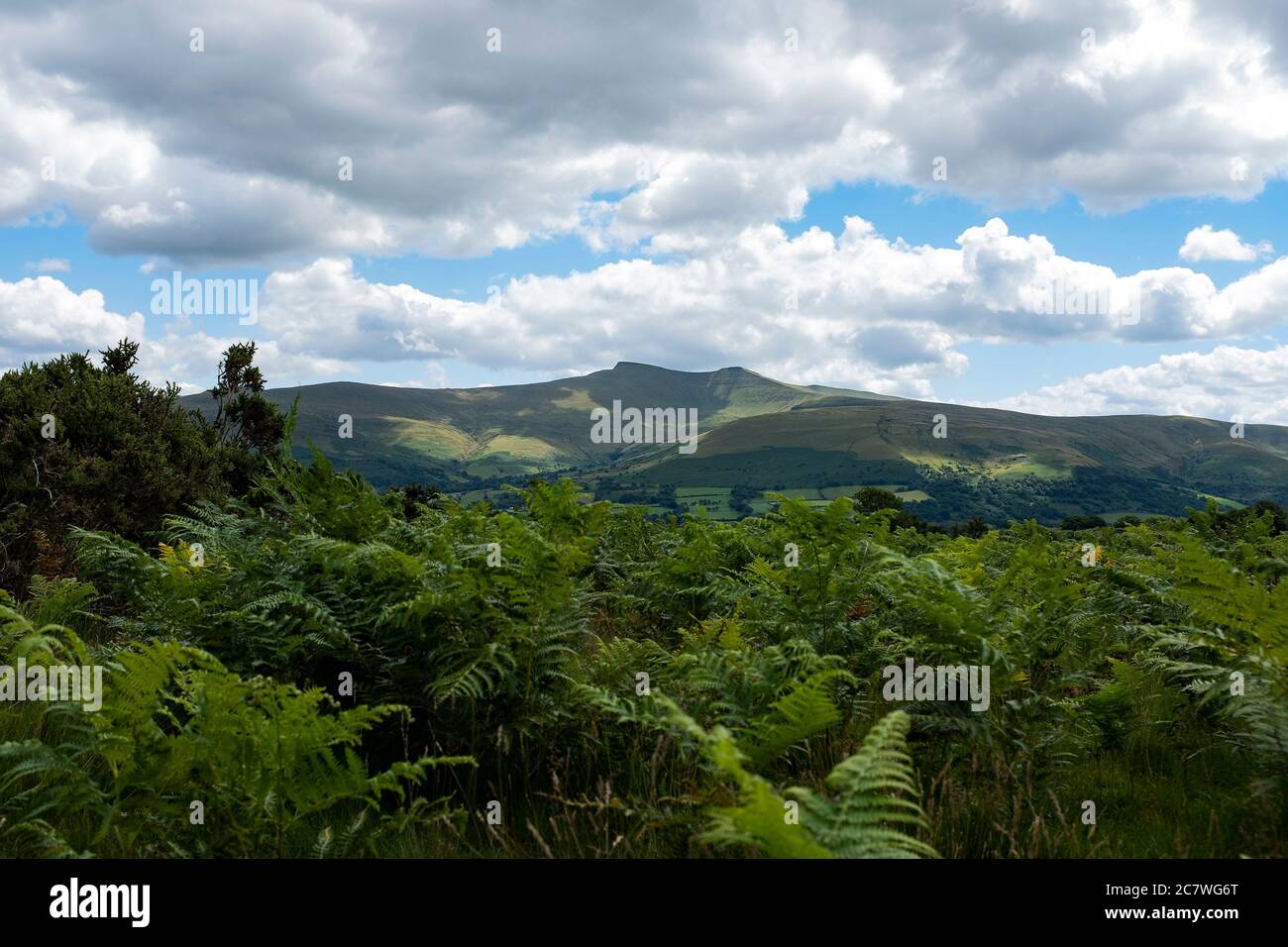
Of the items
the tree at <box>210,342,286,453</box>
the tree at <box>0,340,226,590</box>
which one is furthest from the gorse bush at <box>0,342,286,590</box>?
the tree at <box>210,342,286,453</box>

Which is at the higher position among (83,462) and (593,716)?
(83,462)

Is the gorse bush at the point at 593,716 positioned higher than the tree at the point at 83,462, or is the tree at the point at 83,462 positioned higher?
the tree at the point at 83,462

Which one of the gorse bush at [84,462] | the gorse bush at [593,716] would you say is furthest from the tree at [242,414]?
the gorse bush at [593,716]

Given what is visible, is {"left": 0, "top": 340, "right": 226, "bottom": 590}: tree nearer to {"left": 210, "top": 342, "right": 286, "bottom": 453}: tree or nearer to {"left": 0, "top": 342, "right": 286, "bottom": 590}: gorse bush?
{"left": 0, "top": 342, "right": 286, "bottom": 590}: gorse bush

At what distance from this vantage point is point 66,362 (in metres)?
13.5

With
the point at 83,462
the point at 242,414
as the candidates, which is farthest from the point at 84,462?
the point at 242,414

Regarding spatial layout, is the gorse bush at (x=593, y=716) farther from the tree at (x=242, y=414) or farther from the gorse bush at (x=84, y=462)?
the tree at (x=242, y=414)

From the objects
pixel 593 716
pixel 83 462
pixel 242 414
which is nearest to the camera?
pixel 593 716

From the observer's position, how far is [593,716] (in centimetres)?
456

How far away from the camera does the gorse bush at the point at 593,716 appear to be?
3.44 meters

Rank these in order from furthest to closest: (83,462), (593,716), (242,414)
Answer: (242,414) < (83,462) < (593,716)

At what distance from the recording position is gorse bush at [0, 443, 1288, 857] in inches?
135

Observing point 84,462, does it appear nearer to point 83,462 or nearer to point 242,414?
point 83,462
